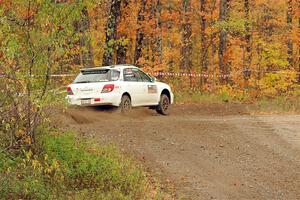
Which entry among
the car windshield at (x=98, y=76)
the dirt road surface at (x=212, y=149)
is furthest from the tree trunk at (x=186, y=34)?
the car windshield at (x=98, y=76)

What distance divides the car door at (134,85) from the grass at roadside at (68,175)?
23.2ft

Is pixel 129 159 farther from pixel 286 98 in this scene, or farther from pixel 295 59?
pixel 295 59

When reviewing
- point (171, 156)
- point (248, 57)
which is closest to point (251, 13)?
point (248, 57)

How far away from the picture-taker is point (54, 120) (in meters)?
12.5

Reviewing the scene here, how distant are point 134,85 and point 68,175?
861 centimetres

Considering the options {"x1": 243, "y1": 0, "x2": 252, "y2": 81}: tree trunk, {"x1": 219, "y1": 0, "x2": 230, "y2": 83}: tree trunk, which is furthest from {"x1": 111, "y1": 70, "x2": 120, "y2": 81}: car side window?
{"x1": 219, "y1": 0, "x2": 230, "y2": 83}: tree trunk

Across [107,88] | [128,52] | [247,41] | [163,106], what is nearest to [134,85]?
[107,88]

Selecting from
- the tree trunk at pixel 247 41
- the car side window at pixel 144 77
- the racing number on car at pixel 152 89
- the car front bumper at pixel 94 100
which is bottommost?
the car front bumper at pixel 94 100

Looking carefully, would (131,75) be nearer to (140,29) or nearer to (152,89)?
(152,89)

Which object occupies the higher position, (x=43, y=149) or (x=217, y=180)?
(x=43, y=149)

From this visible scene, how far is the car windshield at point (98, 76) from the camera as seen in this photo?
56.2ft

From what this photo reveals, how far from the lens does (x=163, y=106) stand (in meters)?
19.5

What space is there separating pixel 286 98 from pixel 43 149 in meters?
18.2

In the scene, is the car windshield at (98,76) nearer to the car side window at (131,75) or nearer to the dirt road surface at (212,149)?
the car side window at (131,75)
